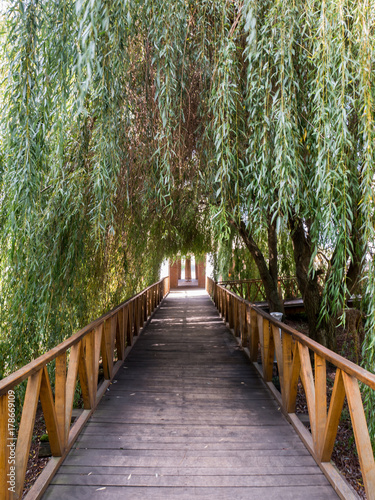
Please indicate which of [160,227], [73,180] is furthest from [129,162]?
[160,227]

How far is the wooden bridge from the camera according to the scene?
1.56 metres

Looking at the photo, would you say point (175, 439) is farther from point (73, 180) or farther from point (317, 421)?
point (73, 180)

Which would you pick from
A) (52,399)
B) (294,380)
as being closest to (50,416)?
(52,399)

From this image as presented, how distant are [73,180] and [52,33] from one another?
2.96ft

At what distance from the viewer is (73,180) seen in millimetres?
2469

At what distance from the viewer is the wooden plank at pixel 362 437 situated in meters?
1.37

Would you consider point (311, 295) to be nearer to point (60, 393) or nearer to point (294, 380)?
point (294, 380)

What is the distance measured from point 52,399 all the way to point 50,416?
0.31 feet

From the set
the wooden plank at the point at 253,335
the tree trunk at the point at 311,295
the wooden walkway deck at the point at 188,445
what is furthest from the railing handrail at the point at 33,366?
the tree trunk at the point at 311,295

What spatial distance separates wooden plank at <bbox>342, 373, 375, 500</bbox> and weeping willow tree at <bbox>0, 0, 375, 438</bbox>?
449 millimetres

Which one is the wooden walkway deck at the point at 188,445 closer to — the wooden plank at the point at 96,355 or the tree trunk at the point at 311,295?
the wooden plank at the point at 96,355

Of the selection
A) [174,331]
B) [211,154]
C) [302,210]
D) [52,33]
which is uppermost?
[52,33]

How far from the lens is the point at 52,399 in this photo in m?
1.74

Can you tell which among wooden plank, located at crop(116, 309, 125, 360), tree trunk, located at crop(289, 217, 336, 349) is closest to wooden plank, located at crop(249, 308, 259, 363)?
tree trunk, located at crop(289, 217, 336, 349)
